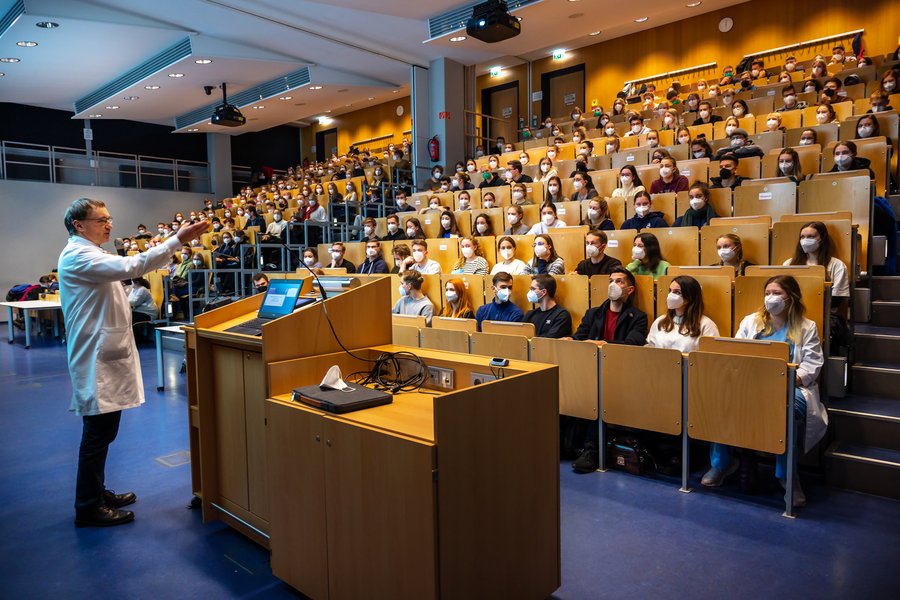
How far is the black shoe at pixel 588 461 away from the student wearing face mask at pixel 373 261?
3.29 meters

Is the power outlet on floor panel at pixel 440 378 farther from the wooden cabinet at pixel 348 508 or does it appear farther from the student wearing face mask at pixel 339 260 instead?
the student wearing face mask at pixel 339 260

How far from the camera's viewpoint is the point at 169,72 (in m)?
10.1

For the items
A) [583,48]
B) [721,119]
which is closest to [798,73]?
[721,119]

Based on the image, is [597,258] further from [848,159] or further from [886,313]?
[848,159]

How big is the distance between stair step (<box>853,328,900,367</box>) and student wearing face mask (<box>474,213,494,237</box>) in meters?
3.26

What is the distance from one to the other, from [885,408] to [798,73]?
275 inches

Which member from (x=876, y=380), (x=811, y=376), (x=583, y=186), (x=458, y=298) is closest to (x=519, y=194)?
(x=583, y=186)

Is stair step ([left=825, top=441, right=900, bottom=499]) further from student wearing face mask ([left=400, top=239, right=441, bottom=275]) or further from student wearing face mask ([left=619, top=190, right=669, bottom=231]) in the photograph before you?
student wearing face mask ([left=400, top=239, right=441, bottom=275])

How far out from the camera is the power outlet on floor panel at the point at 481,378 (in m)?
1.86

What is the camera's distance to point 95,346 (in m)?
2.47

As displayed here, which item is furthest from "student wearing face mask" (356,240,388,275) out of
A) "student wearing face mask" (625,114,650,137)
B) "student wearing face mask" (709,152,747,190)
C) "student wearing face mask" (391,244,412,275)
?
"student wearing face mask" (625,114,650,137)

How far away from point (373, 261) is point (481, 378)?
14.2ft

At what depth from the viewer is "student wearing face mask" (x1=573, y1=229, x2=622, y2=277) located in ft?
13.9

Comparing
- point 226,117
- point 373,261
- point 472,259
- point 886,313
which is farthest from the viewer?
point 226,117
